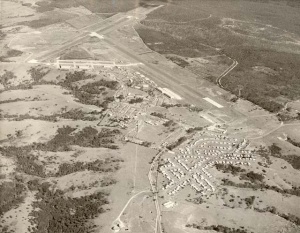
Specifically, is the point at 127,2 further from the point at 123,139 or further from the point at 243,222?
the point at 243,222

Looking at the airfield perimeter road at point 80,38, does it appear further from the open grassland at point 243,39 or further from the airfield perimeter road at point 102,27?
the open grassland at point 243,39

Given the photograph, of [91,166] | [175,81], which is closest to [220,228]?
[91,166]

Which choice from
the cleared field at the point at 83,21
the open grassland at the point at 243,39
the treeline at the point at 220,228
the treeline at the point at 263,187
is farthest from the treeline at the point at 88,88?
the cleared field at the point at 83,21

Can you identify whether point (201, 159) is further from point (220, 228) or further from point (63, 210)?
point (63, 210)

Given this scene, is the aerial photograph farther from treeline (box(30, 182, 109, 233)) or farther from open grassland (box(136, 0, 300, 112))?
open grassland (box(136, 0, 300, 112))


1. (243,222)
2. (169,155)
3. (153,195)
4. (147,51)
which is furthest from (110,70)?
(243,222)

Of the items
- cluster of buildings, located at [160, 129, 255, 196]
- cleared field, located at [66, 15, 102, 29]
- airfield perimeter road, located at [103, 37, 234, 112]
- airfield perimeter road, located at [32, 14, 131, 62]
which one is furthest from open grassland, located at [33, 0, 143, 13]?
cluster of buildings, located at [160, 129, 255, 196]
